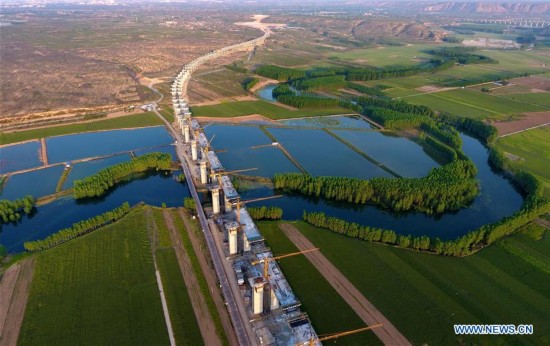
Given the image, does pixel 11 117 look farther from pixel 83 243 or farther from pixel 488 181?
pixel 488 181

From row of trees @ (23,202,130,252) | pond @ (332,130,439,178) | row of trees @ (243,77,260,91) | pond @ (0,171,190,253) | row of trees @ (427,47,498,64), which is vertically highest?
row of trees @ (427,47,498,64)

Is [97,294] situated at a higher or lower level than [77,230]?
lower

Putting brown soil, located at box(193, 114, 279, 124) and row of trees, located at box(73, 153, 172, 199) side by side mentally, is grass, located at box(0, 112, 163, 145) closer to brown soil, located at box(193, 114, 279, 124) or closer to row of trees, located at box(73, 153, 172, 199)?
brown soil, located at box(193, 114, 279, 124)

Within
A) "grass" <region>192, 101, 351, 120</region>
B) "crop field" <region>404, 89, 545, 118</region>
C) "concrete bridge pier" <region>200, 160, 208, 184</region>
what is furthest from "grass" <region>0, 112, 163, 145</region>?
"crop field" <region>404, 89, 545, 118</region>

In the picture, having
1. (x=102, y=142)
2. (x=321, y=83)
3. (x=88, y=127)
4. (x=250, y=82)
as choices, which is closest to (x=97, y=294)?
(x=102, y=142)

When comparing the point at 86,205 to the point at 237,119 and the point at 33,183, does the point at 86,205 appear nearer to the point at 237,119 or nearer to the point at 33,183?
the point at 33,183

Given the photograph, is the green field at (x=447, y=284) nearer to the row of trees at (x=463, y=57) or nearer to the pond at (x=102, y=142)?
the pond at (x=102, y=142)

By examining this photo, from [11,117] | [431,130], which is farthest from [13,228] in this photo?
[431,130]
